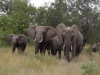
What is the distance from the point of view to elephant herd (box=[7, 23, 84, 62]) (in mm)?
13781

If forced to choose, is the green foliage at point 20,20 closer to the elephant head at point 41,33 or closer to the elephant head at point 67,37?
the elephant head at point 41,33

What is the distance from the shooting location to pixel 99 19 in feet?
67.8

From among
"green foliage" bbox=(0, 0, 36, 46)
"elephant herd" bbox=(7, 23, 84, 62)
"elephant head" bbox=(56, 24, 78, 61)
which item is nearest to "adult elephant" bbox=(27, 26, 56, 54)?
"elephant herd" bbox=(7, 23, 84, 62)

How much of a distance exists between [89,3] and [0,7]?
2010 centimetres

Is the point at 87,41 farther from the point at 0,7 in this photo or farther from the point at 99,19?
the point at 0,7

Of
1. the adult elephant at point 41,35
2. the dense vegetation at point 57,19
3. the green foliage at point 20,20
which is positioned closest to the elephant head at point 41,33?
the adult elephant at point 41,35

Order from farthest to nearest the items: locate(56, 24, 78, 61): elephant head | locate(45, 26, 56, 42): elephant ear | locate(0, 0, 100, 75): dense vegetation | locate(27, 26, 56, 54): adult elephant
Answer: locate(0, 0, 100, 75): dense vegetation < locate(45, 26, 56, 42): elephant ear < locate(27, 26, 56, 54): adult elephant < locate(56, 24, 78, 61): elephant head

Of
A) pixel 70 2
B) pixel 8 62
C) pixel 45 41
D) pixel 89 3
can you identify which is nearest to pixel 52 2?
pixel 70 2

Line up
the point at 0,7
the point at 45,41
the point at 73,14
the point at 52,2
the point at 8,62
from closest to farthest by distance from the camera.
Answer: the point at 8,62
the point at 45,41
the point at 73,14
the point at 52,2
the point at 0,7

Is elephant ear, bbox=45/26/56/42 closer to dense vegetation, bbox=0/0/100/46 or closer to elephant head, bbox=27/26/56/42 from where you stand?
elephant head, bbox=27/26/56/42

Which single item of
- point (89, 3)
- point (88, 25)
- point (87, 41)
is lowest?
point (87, 41)

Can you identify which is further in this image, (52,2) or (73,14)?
(52,2)

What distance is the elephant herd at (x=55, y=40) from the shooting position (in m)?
13.8

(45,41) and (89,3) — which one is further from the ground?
(89,3)
